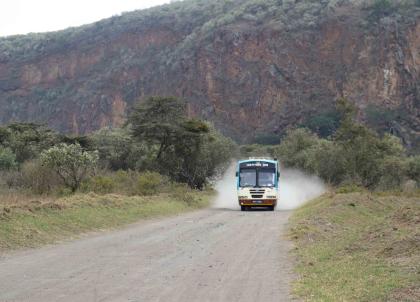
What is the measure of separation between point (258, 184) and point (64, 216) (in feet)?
53.2

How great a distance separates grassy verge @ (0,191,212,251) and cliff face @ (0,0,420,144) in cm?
7239

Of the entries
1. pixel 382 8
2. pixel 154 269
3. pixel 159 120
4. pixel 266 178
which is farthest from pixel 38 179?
pixel 382 8

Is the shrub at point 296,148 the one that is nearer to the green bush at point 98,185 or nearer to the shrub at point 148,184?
the shrub at point 148,184

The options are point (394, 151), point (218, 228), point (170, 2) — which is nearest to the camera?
point (218, 228)

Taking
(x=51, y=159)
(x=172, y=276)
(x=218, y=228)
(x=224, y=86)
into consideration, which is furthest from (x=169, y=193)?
(x=224, y=86)

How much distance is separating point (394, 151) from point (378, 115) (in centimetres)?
4787

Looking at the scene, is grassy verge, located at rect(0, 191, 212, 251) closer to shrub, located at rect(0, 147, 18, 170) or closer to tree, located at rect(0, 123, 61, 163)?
shrub, located at rect(0, 147, 18, 170)

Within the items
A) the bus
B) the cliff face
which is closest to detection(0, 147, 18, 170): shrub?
the bus

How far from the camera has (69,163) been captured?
31531mm

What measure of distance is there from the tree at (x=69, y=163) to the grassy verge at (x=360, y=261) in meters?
14.4

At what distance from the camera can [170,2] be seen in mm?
163000

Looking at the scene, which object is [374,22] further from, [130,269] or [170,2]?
[130,269]

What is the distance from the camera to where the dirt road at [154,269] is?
1009cm

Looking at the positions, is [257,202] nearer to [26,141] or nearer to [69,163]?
[69,163]
